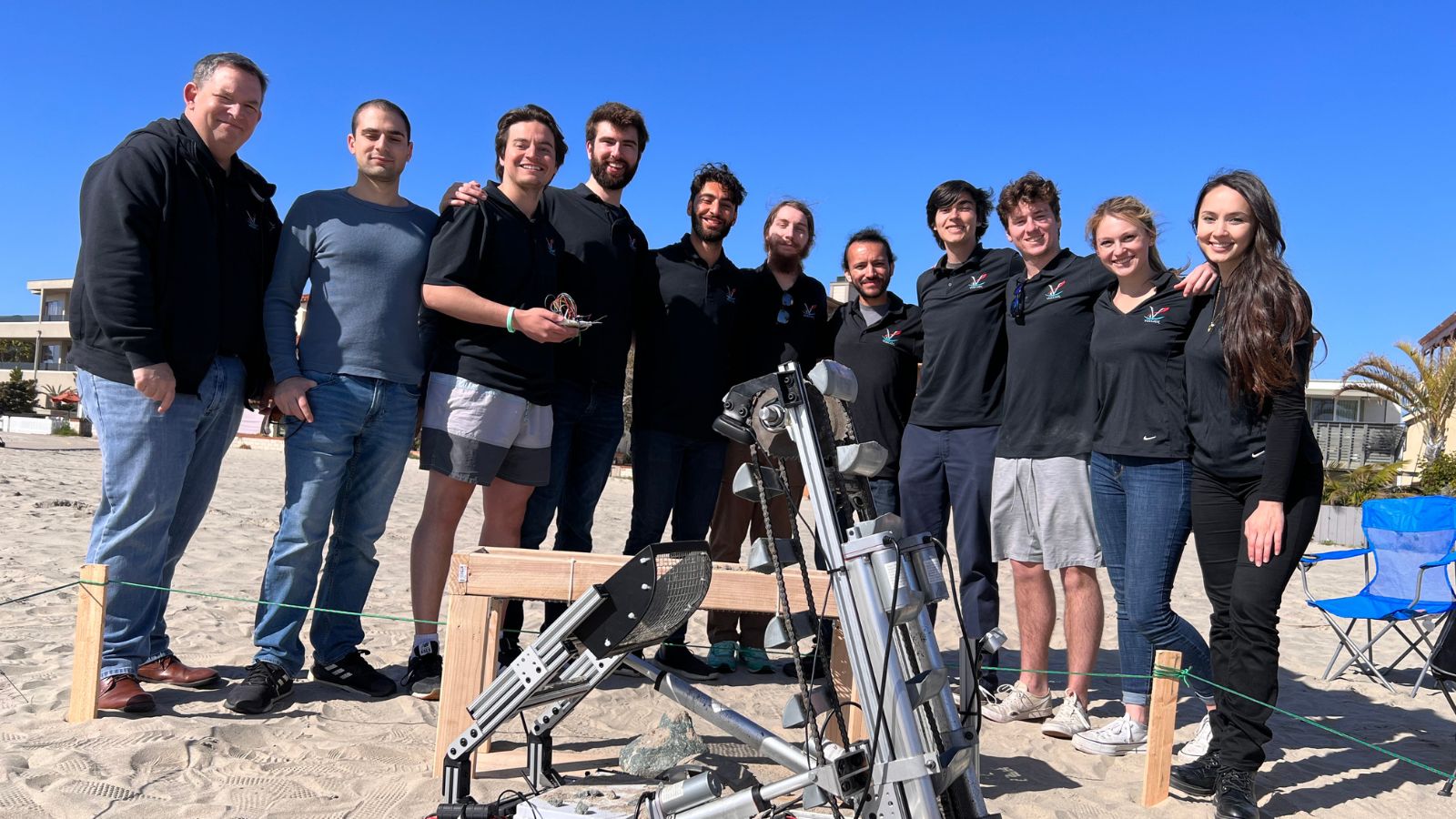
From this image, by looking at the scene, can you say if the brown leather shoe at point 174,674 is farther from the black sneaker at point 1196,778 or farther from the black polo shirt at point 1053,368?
the black sneaker at point 1196,778

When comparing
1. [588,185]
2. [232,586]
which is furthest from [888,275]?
[232,586]

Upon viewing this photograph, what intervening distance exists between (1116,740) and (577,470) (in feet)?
8.60

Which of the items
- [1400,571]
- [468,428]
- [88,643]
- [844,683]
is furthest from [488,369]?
[1400,571]

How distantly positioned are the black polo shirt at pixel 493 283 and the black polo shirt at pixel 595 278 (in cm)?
24

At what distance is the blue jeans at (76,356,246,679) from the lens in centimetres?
360

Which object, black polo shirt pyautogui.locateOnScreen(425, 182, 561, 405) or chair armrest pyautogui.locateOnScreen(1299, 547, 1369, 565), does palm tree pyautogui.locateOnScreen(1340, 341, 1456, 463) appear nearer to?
chair armrest pyautogui.locateOnScreen(1299, 547, 1369, 565)

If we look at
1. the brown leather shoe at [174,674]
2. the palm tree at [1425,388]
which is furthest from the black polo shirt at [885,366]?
the palm tree at [1425,388]

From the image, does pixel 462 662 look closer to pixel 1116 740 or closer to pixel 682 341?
pixel 682 341

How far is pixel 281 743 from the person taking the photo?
353cm

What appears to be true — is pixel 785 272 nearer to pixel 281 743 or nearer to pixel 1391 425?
pixel 281 743

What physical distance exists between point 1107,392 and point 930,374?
3.07 ft

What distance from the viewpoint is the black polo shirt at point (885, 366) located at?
195 inches

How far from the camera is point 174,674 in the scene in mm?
4066

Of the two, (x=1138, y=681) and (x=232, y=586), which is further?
(x=232, y=586)
